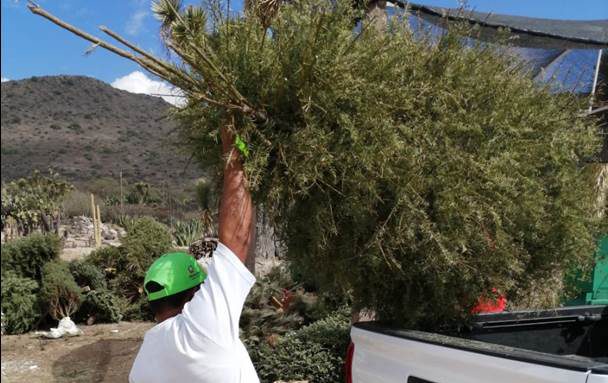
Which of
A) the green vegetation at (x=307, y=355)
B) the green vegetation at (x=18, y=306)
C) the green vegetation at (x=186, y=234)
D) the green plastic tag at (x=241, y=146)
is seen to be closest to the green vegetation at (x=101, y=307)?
the green vegetation at (x=18, y=306)

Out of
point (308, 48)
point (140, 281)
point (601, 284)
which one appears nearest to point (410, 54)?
point (308, 48)

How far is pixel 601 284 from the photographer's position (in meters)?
5.23

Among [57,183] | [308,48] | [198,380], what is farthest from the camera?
[57,183]

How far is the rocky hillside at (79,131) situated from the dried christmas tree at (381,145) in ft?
121

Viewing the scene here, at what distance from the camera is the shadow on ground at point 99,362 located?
7750 mm

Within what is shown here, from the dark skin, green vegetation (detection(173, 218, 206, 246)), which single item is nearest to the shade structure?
the dark skin

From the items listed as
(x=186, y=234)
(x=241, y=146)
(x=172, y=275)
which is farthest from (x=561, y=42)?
(x=186, y=234)

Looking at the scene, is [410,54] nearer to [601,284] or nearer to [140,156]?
[601,284]

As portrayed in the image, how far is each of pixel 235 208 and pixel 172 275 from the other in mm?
332

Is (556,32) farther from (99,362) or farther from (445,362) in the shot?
(445,362)

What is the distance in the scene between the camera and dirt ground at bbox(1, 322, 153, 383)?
7844mm

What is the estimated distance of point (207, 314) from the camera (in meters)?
1.88

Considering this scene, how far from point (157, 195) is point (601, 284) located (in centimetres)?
3185

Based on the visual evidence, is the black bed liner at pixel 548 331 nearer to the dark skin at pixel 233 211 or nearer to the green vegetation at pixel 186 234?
the dark skin at pixel 233 211
